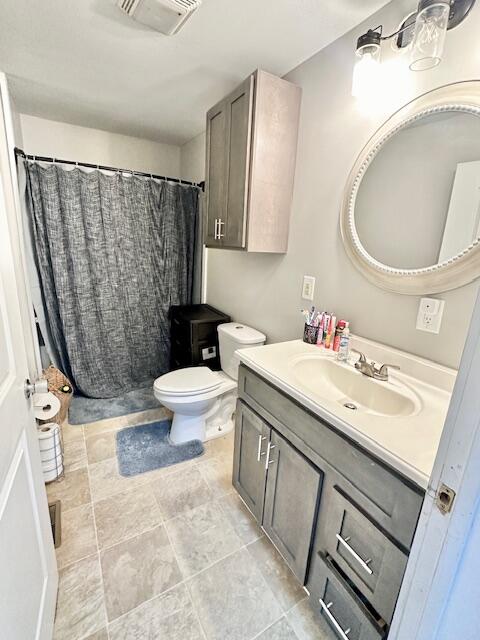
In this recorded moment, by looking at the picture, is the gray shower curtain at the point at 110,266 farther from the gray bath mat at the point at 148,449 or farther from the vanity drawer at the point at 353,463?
the vanity drawer at the point at 353,463

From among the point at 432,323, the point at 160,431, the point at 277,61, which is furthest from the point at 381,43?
the point at 160,431

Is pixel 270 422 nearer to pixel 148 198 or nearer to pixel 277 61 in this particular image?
pixel 277 61

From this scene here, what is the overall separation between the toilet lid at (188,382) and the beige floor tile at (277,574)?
32.8 inches

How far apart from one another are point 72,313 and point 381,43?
2428 millimetres

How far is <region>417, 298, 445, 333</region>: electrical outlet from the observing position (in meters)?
1.07

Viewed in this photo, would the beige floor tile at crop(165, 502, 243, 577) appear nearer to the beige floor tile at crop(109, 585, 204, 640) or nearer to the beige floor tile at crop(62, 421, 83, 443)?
the beige floor tile at crop(109, 585, 204, 640)

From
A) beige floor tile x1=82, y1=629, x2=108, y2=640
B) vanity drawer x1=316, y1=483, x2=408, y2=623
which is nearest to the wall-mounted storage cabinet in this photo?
vanity drawer x1=316, y1=483, x2=408, y2=623

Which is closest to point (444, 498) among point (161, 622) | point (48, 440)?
point (161, 622)

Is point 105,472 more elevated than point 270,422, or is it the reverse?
point 270,422

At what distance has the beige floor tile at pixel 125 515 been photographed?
136 centimetres

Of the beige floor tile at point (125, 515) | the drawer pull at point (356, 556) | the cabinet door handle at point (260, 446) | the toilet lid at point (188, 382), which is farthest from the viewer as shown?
the toilet lid at point (188, 382)

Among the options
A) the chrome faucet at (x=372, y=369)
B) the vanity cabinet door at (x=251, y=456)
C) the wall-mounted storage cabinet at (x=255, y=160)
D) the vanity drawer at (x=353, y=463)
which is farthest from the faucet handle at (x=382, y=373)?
the wall-mounted storage cabinet at (x=255, y=160)

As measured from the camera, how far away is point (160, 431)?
2.08 metres

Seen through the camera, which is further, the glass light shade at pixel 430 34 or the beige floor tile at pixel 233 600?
the beige floor tile at pixel 233 600
